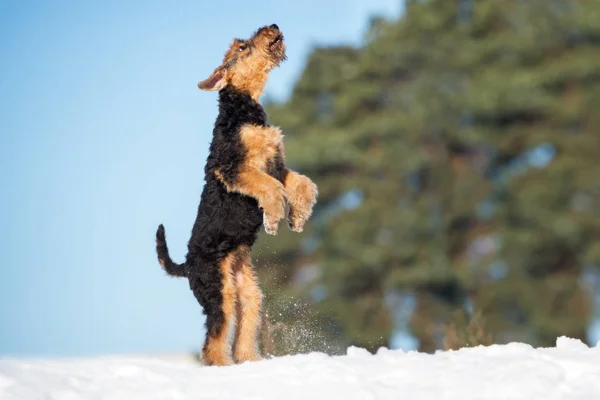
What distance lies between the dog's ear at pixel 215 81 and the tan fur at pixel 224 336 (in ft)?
4.39

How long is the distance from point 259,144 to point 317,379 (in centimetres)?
198

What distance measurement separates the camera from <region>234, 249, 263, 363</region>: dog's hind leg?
21.5ft

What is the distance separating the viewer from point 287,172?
6.90 meters

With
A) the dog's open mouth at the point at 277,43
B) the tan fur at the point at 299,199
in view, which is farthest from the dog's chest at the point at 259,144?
the dog's open mouth at the point at 277,43

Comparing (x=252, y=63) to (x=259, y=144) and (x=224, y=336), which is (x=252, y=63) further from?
(x=224, y=336)

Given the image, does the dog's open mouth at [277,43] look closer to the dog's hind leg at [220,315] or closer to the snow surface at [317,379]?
the dog's hind leg at [220,315]

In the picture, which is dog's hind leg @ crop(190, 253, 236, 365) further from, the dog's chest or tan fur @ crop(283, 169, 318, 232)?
the dog's chest

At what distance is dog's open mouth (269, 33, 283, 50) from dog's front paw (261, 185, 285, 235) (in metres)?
1.13

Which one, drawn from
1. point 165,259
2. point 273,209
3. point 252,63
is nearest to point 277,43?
point 252,63

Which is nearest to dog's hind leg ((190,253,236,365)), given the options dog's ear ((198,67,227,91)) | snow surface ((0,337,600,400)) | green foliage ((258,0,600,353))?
snow surface ((0,337,600,400))

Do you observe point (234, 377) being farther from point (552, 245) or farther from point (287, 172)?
point (552, 245)

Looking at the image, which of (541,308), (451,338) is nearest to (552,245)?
(541,308)

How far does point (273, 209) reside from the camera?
625 cm

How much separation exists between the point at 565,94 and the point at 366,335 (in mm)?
7020
